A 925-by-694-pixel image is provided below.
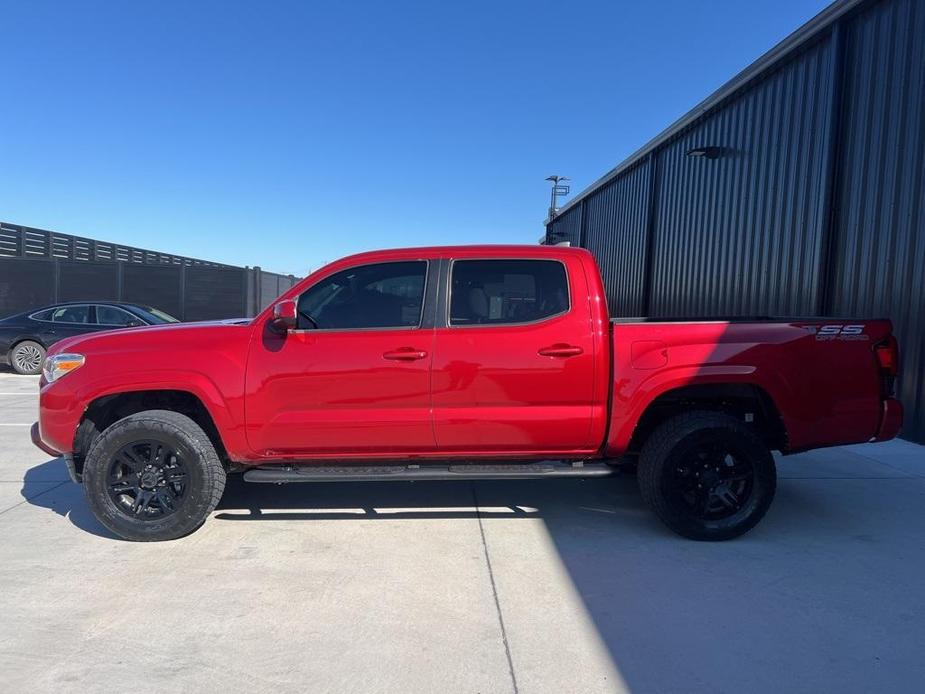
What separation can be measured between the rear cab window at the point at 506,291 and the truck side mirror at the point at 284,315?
40.3 inches

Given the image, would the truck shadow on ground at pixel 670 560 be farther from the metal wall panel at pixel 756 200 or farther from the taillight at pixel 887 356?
the metal wall panel at pixel 756 200

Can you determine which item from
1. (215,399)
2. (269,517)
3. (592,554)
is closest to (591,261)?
(592,554)

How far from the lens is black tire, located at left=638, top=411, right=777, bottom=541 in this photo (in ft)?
13.9

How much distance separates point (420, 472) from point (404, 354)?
0.80 m

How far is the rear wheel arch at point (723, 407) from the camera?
4.33 meters

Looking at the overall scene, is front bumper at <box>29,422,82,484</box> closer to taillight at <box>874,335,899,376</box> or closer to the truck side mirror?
the truck side mirror

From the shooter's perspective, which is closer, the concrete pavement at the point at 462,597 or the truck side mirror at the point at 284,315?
the concrete pavement at the point at 462,597

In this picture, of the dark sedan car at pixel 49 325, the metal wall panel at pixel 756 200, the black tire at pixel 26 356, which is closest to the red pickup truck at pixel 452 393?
the metal wall panel at pixel 756 200

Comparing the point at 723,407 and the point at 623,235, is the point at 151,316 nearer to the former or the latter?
the point at 723,407

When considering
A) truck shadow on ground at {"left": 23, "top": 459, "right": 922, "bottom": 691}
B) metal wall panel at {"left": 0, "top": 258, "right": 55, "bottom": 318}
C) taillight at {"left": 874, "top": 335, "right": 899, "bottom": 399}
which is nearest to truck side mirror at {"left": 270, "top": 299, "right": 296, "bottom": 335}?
truck shadow on ground at {"left": 23, "top": 459, "right": 922, "bottom": 691}

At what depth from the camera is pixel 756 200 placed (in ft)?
34.3

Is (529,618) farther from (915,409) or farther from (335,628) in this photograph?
(915,409)

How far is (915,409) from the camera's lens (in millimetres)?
7145

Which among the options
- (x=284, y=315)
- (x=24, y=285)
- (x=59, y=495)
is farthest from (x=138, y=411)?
(x=24, y=285)
